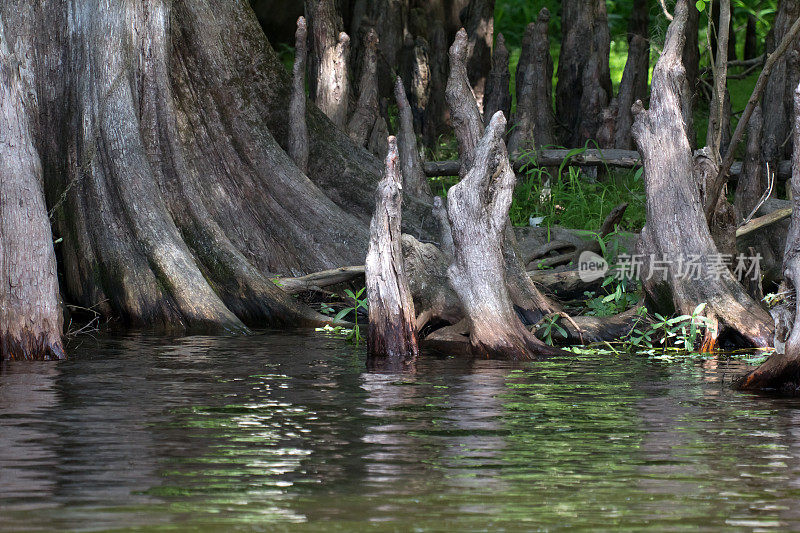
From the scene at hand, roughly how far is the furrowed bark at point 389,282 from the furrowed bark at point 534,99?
591cm

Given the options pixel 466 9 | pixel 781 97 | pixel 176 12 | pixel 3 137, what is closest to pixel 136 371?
pixel 3 137

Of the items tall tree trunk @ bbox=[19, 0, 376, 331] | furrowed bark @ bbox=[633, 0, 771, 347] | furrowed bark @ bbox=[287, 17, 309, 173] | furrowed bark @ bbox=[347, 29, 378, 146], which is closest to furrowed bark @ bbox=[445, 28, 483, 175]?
furrowed bark @ bbox=[633, 0, 771, 347]

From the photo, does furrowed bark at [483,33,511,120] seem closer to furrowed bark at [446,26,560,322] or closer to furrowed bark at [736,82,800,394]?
furrowed bark at [446,26,560,322]

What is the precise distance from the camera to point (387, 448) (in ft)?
15.4

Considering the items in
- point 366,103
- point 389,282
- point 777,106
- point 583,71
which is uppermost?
point 583,71

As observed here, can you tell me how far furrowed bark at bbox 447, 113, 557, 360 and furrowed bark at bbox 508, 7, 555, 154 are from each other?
569cm

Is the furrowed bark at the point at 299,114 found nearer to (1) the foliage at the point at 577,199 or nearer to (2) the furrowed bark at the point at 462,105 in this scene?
(2) the furrowed bark at the point at 462,105

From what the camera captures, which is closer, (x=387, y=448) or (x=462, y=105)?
(x=387, y=448)

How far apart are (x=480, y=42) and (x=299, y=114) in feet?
23.5

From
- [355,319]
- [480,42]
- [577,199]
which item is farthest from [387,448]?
[480,42]

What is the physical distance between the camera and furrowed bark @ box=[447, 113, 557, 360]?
25.6ft

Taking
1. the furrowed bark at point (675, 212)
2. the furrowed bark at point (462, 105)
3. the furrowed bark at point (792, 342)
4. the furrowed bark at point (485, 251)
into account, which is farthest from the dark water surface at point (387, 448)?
the furrowed bark at point (462, 105)

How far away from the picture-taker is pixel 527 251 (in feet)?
36.4

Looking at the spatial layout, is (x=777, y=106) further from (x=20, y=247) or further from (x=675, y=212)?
(x=20, y=247)
